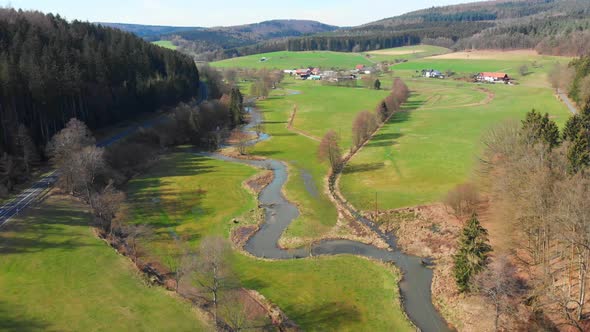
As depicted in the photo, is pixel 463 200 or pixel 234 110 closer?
pixel 463 200

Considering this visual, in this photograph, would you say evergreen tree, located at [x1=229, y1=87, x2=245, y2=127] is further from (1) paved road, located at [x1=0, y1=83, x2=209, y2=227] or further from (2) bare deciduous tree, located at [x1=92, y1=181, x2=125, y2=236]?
(2) bare deciduous tree, located at [x1=92, y1=181, x2=125, y2=236]

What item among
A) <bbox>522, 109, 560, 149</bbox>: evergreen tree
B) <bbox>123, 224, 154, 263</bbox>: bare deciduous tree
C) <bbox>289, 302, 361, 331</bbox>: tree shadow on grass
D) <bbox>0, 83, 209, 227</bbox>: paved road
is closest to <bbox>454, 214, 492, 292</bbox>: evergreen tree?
<bbox>289, 302, 361, 331</bbox>: tree shadow on grass

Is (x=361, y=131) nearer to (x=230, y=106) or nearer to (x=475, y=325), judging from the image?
(x=230, y=106)

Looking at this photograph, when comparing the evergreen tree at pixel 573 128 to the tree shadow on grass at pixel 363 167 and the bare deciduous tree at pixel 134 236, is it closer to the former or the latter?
the tree shadow on grass at pixel 363 167

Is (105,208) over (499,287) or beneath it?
over

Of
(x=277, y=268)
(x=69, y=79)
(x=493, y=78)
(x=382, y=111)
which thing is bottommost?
(x=277, y=268)

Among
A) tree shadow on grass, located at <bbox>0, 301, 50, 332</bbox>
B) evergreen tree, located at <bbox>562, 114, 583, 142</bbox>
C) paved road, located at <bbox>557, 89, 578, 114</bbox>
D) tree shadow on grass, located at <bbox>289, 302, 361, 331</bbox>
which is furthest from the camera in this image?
paved road, located at <bbox>557, 89, 578, 114</bbox>

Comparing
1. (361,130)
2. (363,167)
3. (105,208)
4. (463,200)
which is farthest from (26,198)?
(361,130)

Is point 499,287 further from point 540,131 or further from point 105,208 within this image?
point 105,208
